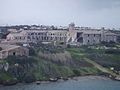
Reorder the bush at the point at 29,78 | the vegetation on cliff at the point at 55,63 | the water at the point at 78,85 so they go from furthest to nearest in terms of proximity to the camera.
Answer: the vegetation on cliff at the point at 55,63, the bush at the point at 29,78, the water at the point at 78,85

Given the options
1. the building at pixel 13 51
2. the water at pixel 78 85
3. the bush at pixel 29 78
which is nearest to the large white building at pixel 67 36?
the building at pixel 13 51

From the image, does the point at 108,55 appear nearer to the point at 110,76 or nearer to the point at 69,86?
the point at 110,76

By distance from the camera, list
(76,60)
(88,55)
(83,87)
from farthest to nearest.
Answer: (88,55) < (76,60) < (83,87)

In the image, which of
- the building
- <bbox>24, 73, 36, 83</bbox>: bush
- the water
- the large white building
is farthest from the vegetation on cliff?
the large white building

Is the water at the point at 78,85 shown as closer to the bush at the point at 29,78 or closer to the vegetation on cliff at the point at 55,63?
the bush at the point at 29,78

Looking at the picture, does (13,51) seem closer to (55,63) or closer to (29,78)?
(55,63)

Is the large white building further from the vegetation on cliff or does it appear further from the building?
the building

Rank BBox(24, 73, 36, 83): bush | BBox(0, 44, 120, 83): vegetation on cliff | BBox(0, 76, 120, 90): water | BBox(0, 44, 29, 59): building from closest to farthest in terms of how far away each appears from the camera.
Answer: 1. BBox(0, 76, 120, 90): water
2. BBox(24, 73, 36, 83): bush
3. BBox(0, 44, 120, 83): vegetation on cliff
4. BBox(0, 44, 29, 59): building

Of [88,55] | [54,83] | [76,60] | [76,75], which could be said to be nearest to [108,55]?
[88,55]
